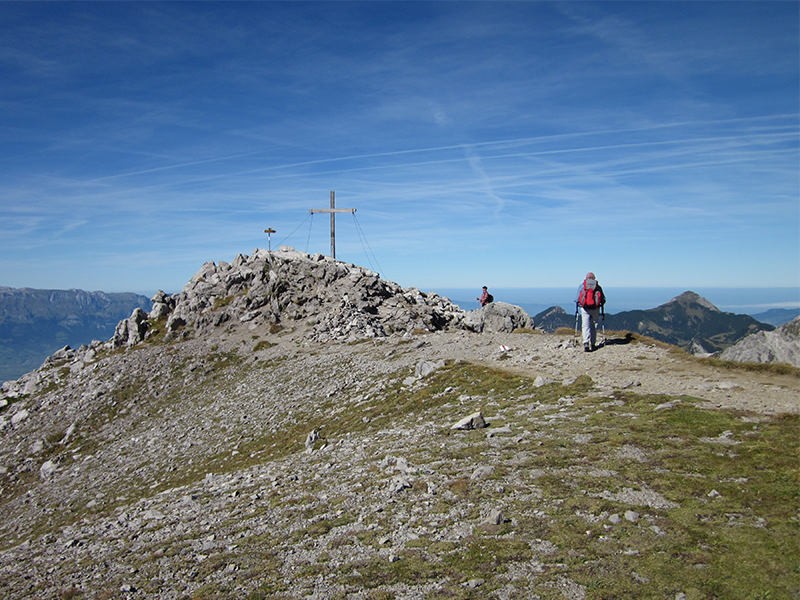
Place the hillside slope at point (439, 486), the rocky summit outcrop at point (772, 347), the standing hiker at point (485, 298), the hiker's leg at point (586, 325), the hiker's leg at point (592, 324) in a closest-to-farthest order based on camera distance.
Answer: the hillside slope at point (439, 486), the hiker's leg at point (592, 324), the hiker's leg at point (586, 325), the rocky summit outcrop at point (772, 347), the standing hiker at point (485, 298)

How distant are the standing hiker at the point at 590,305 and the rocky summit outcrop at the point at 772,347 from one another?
1274 cm

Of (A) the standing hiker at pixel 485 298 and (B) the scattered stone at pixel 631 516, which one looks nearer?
(B) the scattered stone at pixel 631 516

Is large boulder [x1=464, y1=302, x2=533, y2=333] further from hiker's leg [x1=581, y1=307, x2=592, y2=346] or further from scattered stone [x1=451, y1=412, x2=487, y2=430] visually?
scattered stone [x1=451, y1=412, x2=487, y2=430]

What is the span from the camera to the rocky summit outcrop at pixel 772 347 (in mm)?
36375

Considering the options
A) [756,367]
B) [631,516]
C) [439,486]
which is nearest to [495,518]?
[439,486]

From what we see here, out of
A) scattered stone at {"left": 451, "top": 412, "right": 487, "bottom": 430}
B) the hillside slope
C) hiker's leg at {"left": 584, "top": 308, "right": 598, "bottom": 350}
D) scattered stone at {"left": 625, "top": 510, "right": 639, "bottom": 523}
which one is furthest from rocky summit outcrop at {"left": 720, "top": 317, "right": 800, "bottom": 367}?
scattered stone at {"left": 625, "top": 510, "right": 639, "bottom": 523}

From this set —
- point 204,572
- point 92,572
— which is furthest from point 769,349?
point 92,572

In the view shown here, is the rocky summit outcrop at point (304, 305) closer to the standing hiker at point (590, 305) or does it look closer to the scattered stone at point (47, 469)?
the standing hiker at point (590, 305)

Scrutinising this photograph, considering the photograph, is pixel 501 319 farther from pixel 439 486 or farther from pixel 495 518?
pixel 495 518

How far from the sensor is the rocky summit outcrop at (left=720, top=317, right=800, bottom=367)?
119 feet

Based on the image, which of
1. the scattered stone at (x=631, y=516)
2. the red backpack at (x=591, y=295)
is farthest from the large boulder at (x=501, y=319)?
the scattered stone at (x=631, y=516)

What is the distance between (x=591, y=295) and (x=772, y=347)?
1813cm

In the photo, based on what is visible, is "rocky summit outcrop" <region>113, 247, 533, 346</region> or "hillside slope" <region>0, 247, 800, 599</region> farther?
"rocky summit outcrop" <region>113, 247, 533, 346</region>

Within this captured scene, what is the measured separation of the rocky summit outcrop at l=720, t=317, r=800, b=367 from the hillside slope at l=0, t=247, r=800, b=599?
13029 millimetres
